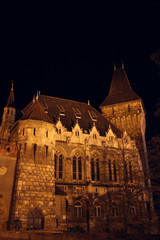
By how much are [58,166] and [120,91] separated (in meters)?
19.2

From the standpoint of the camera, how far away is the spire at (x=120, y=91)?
40469 millimetres

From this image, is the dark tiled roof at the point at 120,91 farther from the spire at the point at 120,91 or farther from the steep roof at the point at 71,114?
the steep roof at the point at 71,114

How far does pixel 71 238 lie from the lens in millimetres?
14867

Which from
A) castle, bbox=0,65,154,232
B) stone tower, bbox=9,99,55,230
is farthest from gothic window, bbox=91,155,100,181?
stone tower, bbox=9,99,55,230

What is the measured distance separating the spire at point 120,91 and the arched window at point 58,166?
575 inches

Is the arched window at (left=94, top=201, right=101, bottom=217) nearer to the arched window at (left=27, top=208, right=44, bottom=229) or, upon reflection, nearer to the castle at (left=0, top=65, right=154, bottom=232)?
the castle at (left=0, top=65, right=154, bottom=232)

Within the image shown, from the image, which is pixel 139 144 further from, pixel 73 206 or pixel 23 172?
pixel 23 172

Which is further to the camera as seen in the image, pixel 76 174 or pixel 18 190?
pixel 76 174

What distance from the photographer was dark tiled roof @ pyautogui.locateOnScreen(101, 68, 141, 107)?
133ft

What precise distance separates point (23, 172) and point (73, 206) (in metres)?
7.95

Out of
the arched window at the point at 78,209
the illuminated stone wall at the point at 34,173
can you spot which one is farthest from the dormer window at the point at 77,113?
the arched window at the point at 78,209

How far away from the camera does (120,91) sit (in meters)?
42.6

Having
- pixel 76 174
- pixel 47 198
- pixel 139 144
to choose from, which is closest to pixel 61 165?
pixel 76 174

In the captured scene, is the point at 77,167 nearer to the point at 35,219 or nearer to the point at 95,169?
the point at 95,169
